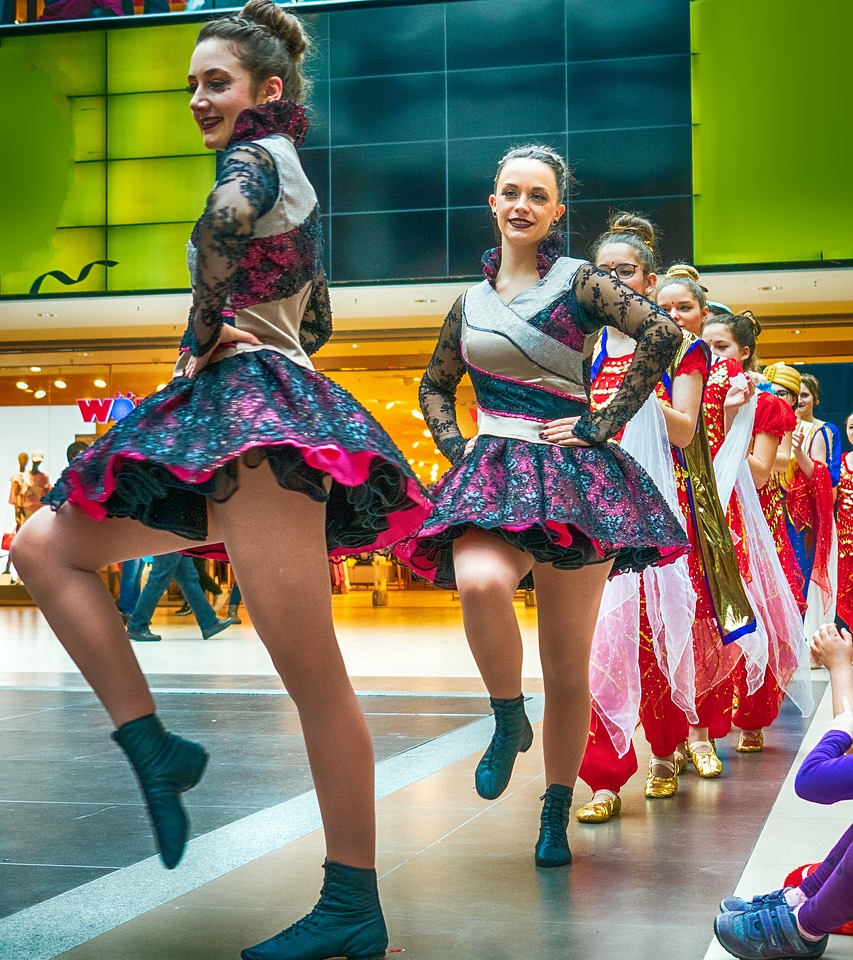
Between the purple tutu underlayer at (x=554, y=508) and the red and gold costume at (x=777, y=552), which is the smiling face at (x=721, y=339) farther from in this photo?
the purple tutu underlayer at (x=554, y=508)

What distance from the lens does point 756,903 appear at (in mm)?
2273

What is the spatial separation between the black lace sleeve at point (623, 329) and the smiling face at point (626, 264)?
0.70m

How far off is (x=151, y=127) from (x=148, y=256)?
5.44 feet

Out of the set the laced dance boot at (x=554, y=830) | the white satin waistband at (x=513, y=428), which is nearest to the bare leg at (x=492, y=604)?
the white satin waistband at (x=513, y=428)

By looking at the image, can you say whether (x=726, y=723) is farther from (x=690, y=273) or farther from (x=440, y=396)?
(x=440, y=396)

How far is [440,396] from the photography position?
3.28m

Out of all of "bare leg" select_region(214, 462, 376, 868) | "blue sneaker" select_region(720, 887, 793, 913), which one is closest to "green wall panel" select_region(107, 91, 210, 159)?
"bare leg" select_region(214, 462, 376, 868)

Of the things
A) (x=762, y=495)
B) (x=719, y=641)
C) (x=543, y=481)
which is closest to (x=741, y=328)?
(x=762, y=495)

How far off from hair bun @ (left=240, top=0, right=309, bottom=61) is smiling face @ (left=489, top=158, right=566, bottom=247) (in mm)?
779

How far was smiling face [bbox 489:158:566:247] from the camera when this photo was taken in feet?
10.00

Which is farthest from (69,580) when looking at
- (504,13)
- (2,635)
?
(504,13)

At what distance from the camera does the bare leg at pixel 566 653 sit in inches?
114

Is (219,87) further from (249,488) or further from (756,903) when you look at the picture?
(756,903)

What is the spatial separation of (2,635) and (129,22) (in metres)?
8.93
